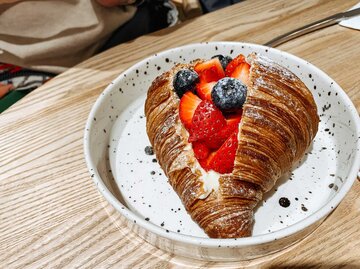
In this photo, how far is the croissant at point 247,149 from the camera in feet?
2.52

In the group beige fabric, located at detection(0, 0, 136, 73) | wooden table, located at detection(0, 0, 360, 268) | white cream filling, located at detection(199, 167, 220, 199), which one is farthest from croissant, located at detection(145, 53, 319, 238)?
beige fabric, located at detection(0, 0, 136, 73)

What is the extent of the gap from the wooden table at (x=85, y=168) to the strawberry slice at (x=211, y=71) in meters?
0.36

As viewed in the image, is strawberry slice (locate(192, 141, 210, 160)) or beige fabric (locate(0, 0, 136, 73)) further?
beige fabric (locate(0, 0, 136, 73))

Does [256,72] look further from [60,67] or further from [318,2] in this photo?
[60,67]

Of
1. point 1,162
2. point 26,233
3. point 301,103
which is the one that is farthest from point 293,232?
point 1,162

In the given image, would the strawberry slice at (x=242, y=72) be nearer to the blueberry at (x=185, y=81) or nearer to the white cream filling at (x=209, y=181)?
the blueberry at (x=185, y=81)

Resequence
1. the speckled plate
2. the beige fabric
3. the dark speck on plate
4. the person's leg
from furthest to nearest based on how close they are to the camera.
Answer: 1. the person's leg
2. the beige fabric
3. the dark speck on plate
4. the speckled plate

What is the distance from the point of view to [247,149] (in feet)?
2.57

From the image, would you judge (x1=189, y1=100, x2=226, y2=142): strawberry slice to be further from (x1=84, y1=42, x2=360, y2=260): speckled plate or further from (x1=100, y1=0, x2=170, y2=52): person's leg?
(x1=100, y1=0, x2=170, y2=52): person's leg

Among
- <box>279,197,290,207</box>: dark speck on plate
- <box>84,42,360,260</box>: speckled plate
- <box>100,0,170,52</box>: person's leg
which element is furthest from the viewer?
<box>100,0,170,52</box>: person's leg

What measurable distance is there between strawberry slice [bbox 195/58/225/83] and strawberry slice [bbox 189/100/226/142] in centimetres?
10

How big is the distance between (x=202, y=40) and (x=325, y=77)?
45 cm

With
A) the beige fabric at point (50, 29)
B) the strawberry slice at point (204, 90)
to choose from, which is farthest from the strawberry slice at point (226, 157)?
the beige fabric at point (50, 29)

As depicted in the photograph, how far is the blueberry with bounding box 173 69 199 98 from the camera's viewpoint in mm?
865
